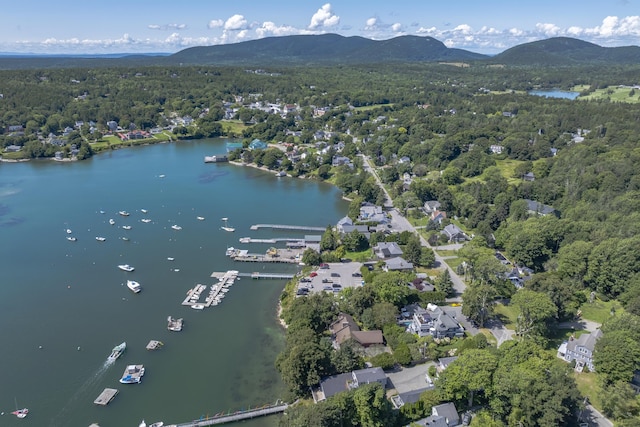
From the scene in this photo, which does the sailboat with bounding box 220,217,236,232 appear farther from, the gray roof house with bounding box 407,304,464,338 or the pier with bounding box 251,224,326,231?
the gray roof house with bounding box 407,304,464,338

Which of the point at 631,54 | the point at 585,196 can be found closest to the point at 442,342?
the point at 585,196

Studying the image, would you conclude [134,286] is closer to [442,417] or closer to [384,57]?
[442,417]

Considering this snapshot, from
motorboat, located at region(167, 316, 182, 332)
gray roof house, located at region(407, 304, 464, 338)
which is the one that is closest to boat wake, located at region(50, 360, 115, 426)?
motorboat, located at region(167, 316, 182, 332)

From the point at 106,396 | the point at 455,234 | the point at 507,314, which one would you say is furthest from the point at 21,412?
the point at 455,234

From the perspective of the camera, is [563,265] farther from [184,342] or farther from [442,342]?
[184,342]

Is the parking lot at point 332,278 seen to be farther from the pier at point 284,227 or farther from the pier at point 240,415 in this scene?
the pier at point 240,415

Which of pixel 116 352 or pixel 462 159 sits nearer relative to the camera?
pixel 116 352
